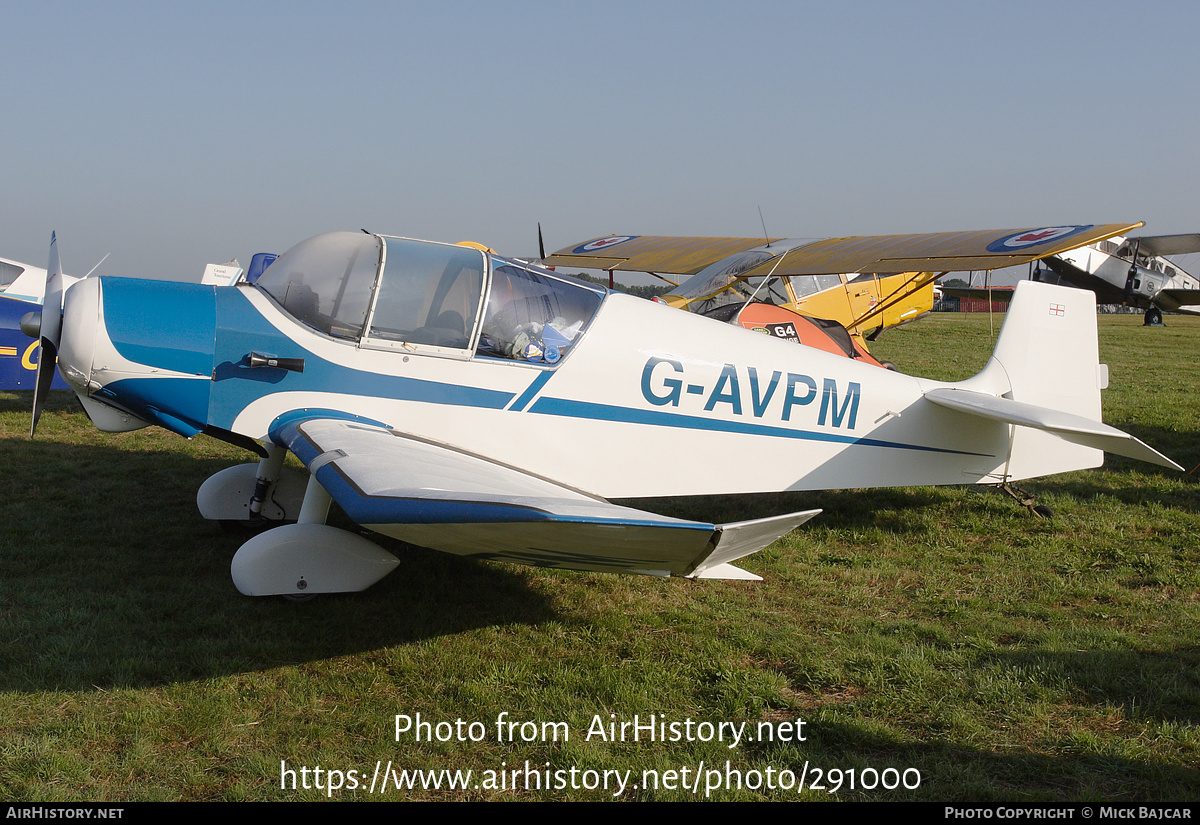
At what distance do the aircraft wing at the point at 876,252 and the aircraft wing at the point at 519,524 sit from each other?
547 cm

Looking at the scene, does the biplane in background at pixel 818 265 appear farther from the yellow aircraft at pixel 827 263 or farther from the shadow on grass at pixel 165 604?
the shadow on grass at pixel 165 604

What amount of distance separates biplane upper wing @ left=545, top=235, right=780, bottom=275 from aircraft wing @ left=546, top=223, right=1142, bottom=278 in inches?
0.8

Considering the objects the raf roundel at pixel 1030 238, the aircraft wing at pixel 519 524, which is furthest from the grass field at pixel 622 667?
the raf roundel at pixel 1030 238

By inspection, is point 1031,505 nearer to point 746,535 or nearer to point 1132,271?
point 746,535

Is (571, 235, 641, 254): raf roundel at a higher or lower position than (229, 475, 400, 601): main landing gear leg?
higher

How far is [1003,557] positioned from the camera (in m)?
5.35

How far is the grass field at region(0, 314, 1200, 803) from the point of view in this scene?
9.38 feet

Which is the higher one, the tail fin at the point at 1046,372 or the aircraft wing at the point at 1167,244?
the aircraft wing at the point at 1167,244

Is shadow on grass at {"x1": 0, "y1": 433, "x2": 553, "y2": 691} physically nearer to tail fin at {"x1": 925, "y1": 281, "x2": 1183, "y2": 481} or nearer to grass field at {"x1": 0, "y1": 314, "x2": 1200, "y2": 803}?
grass field at {"x1": 0, "y1": 314, "x2": 1200, "y2": 803}

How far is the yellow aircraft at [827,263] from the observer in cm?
1050

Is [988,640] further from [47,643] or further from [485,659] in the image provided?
[47,643]

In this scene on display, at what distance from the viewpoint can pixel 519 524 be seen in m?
2.68

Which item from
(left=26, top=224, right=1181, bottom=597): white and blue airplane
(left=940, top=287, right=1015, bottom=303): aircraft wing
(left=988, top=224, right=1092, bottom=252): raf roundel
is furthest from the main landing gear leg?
(left=988, top=224, right=1092, bottom=252): raf roundel

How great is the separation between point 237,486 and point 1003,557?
5253 mm
